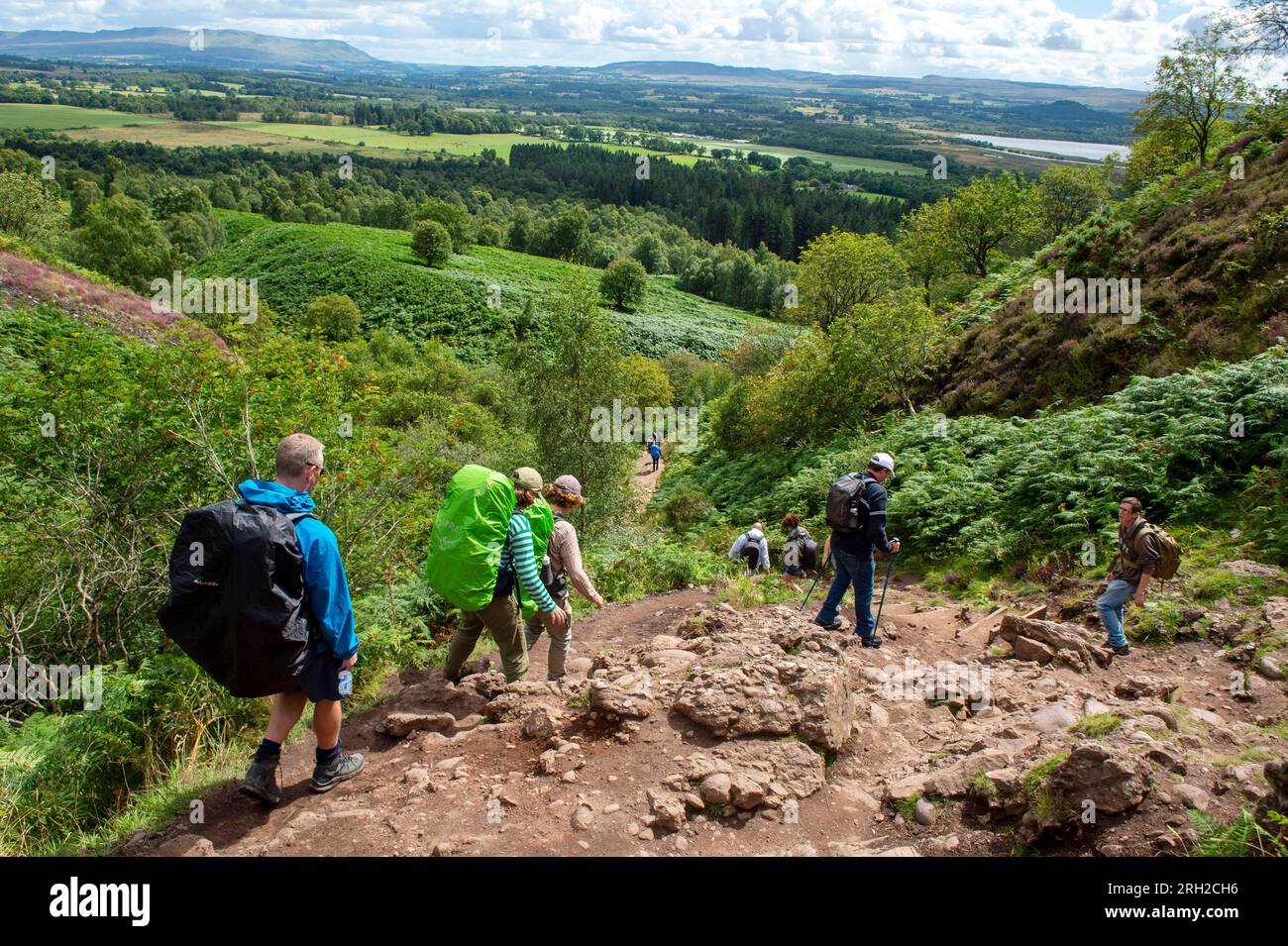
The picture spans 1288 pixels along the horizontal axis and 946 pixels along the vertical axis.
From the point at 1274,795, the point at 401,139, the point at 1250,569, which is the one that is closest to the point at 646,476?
the point at 1250,569

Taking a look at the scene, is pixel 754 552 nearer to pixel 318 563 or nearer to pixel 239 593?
pixel 318 563

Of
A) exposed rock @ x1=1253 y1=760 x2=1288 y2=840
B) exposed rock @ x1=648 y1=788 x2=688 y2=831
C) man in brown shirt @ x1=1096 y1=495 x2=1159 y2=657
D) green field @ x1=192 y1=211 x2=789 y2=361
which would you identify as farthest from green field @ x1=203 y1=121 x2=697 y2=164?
exposed rock @ x1=1253 y1=760 x2=1288 y2=840

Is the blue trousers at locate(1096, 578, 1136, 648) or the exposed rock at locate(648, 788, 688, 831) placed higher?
the blue trousers at locate(1096, 578, 1136, 648)

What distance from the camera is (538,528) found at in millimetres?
5793

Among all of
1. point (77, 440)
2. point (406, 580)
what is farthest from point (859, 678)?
point (77, 440)

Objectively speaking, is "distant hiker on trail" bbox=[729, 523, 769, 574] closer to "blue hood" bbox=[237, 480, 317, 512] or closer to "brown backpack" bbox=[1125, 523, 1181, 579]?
"brown backpack" bbox=[1125, 523, 1181, 579]

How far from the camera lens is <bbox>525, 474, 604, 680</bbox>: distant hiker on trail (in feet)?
19.4

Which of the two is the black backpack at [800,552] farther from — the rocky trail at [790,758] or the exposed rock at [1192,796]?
the exposed rock at [1192,796]

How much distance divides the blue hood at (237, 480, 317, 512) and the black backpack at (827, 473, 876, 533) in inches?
189

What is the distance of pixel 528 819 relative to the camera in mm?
4137

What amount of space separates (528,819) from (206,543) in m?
2.25

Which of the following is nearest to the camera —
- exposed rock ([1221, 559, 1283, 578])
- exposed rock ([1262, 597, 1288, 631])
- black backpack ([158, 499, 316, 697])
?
black backpack ([158, 499, 316, 697])

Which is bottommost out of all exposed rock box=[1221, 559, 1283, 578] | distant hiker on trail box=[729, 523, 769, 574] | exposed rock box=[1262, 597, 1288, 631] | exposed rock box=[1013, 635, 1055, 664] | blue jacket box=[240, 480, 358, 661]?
distant hiker on trail box=[729, 523, 769, 574]

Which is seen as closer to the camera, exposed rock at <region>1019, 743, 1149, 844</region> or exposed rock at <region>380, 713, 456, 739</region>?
exposed rock at <region>1019, 743, 1149, 844</region>
